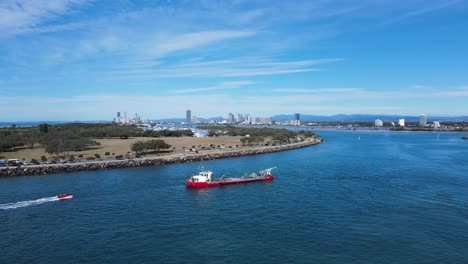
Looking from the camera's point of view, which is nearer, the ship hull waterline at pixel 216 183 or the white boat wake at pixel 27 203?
the white boat wake at pixel 27 203

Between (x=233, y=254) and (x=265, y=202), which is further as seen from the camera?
(x=265, y=202)

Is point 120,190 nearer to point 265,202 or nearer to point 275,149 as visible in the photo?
point 265,202

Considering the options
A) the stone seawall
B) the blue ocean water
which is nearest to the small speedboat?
the blue ocean water

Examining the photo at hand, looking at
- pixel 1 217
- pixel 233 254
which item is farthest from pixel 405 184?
pixel 1 217

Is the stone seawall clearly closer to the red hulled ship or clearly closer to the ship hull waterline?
the red hulled ship

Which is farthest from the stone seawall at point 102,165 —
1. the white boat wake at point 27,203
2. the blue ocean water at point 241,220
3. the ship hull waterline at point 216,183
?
the ship hull waterline at point 216,183

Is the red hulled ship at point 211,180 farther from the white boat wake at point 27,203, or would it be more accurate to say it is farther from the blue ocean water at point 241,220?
the white boat wake at point 27,203

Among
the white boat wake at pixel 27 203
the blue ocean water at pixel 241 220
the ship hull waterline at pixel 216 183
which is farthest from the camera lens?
the ship hull waterline at pixel 216 183

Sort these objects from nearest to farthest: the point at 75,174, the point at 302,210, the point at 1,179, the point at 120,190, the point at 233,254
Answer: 1. the point at 233,254
2. the point at 302,210
3. the point at 120,190
4. the point at 1,179
5. the point at 75,174
